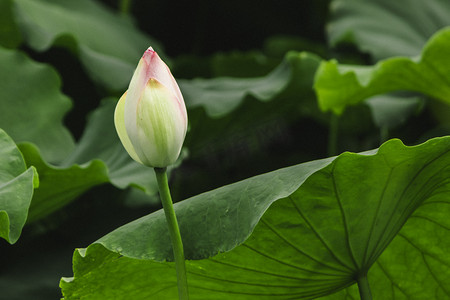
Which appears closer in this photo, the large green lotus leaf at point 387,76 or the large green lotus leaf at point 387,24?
the large green lotus leaf at point 387,76

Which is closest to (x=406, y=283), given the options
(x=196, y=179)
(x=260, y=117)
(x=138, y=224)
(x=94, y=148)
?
(x=138, y=224)

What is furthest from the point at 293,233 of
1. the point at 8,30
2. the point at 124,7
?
the point at 124,7

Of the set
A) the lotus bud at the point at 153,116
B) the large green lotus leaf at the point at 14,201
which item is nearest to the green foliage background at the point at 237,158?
the large green lotus leaf at the point at 14,201

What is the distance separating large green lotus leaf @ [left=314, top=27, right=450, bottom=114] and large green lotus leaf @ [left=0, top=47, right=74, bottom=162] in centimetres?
46

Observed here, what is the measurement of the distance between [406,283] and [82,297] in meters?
0.39

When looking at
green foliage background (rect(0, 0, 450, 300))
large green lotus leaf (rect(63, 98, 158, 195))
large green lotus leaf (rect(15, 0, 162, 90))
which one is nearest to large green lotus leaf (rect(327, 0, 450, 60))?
green foliage background (rect(0, 0, 450, 300))

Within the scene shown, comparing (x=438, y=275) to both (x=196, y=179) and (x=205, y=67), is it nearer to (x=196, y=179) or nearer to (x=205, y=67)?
(x=196, y=179)

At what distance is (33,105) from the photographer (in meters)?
1.14

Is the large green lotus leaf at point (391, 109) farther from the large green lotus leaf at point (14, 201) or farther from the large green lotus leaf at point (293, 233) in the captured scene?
the large green lotus leaf at point (14, 201)

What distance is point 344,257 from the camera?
0.68 metres

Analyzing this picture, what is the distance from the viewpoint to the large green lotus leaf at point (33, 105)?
1.10 m

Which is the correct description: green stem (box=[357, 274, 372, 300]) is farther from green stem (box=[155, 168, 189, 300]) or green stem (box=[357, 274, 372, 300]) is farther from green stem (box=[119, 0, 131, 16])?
green stem (box=[119, 0, 131, 16])

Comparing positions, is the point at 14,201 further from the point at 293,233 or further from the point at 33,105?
the point at 33,105

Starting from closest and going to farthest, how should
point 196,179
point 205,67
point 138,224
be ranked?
point 138,224, point 196,179, point 205,67
